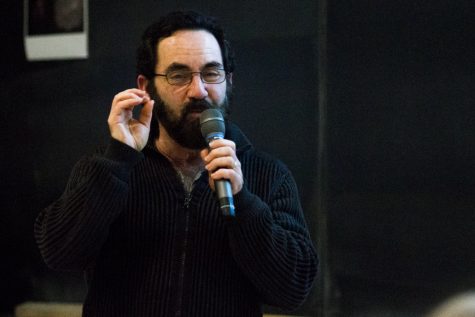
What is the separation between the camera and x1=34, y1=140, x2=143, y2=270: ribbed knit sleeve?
46.6 inches

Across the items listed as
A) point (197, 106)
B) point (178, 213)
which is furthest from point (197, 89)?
point (178, 213)

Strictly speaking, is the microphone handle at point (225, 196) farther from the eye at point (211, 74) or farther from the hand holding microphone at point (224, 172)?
the eye at point (211, 74)

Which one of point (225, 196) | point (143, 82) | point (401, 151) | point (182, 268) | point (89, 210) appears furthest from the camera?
point (401, 151)

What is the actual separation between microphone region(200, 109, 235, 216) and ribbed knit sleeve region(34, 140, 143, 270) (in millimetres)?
177

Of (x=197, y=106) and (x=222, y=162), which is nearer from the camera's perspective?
(x=222, y=162)

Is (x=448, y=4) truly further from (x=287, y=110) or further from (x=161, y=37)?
(x=161, y=37)

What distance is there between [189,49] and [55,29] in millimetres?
1084

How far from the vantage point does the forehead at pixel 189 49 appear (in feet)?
4.59

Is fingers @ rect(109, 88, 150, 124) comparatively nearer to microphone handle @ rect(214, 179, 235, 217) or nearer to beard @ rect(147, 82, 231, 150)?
beard @ rect(147, 82, 231, 150)

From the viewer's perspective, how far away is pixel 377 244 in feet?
6.22

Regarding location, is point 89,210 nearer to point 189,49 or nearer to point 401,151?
point 189,49

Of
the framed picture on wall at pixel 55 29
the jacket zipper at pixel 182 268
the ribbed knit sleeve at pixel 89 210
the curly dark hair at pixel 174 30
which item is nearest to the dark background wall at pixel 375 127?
the framed picture on wall at pixel 55 29

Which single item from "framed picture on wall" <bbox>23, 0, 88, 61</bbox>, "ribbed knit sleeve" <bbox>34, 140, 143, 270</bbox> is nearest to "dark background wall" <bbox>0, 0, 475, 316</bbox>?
"framed picture on wall" <bbox>23, 0, 88, 61</bbox>

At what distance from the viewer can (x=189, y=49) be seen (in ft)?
4.63
